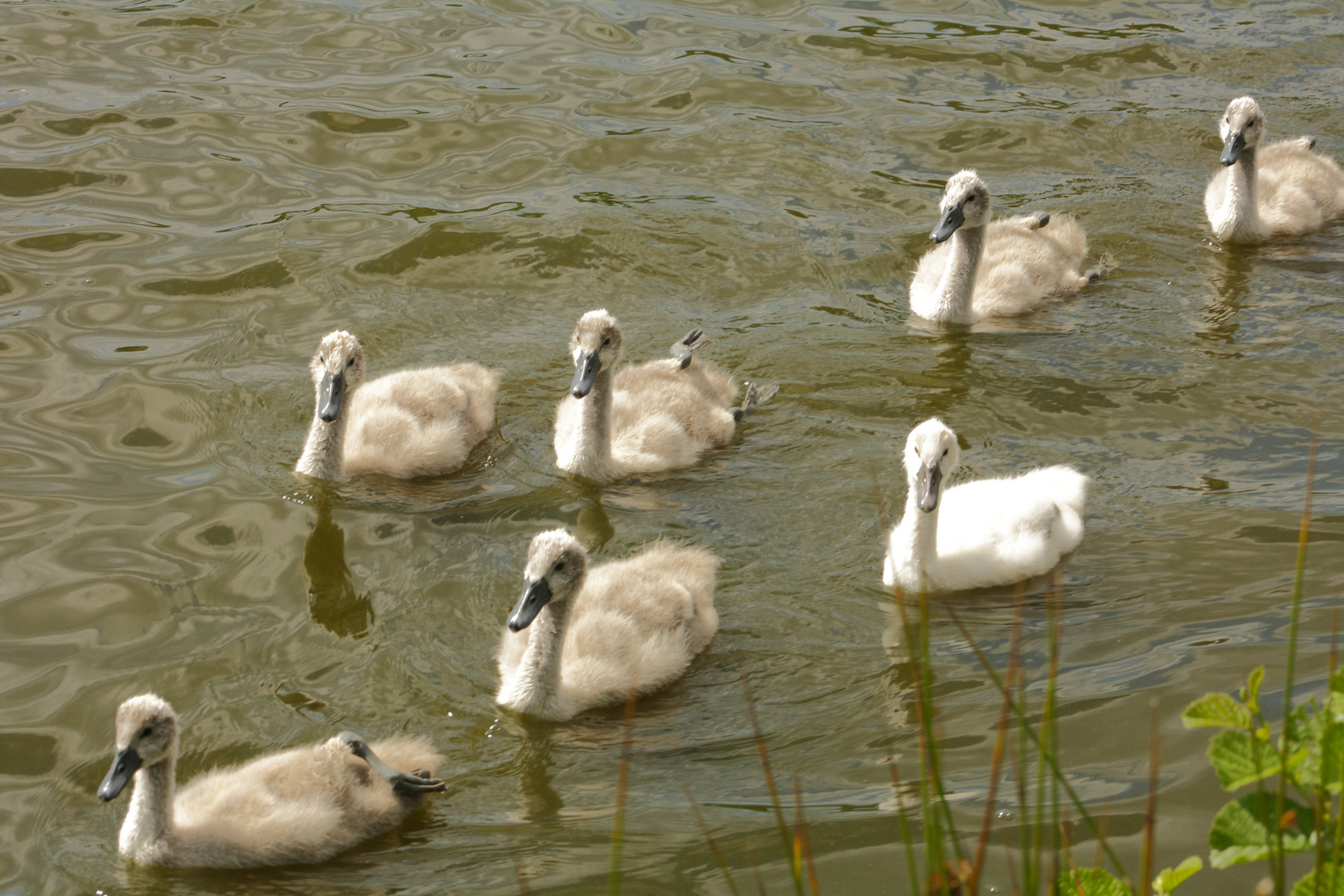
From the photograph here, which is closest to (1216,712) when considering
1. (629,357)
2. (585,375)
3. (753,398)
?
(585,375)

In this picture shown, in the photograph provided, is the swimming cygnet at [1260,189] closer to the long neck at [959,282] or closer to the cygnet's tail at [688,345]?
the long neck at [959,282]

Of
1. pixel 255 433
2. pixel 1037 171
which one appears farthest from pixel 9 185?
pixel 1037 171

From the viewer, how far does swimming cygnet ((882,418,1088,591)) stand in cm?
631

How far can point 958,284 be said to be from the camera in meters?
9.14

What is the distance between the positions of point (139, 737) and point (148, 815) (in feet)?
0.89

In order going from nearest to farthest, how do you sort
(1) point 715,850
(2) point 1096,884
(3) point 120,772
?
(2) point 1096,884 < (1) point 715,850 < (3) point 120,772

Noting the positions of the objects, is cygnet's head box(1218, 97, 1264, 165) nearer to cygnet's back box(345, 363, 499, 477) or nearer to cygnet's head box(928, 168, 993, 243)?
cygnet's head box(928, 168, 993, 243)

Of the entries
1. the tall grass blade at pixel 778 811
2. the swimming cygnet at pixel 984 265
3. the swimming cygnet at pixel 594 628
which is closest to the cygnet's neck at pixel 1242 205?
the swimming cygnet at pixel 984 265

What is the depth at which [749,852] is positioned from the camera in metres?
4.64

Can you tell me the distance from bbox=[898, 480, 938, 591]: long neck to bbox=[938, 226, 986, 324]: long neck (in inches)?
118

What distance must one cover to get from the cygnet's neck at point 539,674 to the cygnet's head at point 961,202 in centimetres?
442

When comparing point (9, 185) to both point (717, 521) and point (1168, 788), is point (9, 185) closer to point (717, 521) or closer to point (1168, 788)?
point (717, 521)

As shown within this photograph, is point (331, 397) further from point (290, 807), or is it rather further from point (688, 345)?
point (290, 807)

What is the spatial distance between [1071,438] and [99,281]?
6.23m
